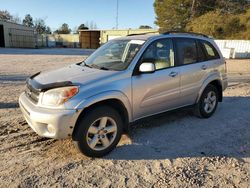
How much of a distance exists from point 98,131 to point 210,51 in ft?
11.2

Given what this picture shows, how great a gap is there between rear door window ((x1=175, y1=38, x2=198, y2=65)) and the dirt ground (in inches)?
51.9

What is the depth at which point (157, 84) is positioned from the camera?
4719 millimetres

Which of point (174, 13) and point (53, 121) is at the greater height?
point (174, 13)

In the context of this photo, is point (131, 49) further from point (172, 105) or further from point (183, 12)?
point (183, 12)

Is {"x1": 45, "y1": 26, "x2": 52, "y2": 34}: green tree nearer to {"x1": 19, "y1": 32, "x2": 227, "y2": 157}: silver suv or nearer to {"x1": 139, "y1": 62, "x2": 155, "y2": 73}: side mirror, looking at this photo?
{"x1": 19, "y1": 32, "x2": 227, "y2": 157}: silver suv

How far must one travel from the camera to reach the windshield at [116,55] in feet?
15.1

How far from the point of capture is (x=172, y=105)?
5.19 meters

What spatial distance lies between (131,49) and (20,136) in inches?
98.3

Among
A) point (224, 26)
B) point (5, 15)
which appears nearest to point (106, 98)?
point (224, 26)

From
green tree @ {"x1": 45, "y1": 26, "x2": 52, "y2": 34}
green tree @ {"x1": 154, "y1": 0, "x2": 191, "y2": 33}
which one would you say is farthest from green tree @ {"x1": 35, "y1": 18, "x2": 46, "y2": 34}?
green tree @ {"x1": 154, "y1": 0, "x2": 191, "y2": 33}

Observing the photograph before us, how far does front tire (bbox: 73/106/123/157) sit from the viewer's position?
12.6ft

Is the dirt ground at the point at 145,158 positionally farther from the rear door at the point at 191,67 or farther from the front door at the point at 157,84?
the rear door at the point at 191,67

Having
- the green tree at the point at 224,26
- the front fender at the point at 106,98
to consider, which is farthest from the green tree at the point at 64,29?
the front fender at the point at 106,98

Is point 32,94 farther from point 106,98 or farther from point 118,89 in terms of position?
point 118,89
